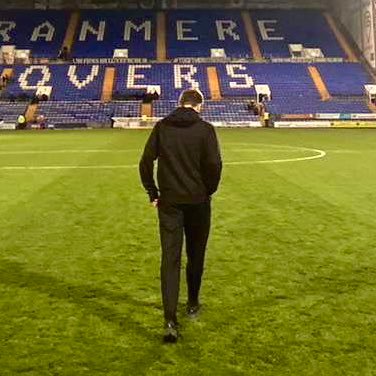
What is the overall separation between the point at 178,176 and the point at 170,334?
137 cm

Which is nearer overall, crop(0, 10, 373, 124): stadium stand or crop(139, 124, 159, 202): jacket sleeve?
crop(139, 124, 159, 202): jacket sleeve

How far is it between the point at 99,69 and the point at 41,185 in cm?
4141

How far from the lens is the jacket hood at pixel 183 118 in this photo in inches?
187

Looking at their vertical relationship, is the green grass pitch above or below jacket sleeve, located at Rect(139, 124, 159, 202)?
below

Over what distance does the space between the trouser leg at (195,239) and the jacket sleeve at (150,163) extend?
360 mm

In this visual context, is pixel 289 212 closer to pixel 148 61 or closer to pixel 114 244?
pixel 114 244

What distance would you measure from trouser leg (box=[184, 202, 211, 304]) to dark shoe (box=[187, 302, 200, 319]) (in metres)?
0.04

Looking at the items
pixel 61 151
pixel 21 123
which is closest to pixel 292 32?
pixel 21 123

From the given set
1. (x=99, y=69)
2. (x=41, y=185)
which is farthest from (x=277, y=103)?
(x=41, y=185)

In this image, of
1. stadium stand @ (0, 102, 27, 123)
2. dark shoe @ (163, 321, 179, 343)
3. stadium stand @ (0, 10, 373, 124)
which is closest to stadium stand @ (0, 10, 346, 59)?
stadium stand @ (0, 10, 373, 124)

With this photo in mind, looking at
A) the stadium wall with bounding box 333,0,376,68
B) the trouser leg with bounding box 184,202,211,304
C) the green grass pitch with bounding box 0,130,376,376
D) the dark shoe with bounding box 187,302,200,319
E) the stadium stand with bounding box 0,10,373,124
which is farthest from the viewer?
the stadium wall with bounding box 333,0,376,68

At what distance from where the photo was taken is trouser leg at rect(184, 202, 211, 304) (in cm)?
496

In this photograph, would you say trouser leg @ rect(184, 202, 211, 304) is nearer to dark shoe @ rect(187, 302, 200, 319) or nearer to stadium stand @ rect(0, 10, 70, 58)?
dark shoe @ rect(187, 302, 200, 319)

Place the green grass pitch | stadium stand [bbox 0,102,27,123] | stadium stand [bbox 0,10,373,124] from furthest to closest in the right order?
stadium stand [bbox 0,10,373,124] → stadium stand [bbox 0,102,27,123] → the green grass pitch
